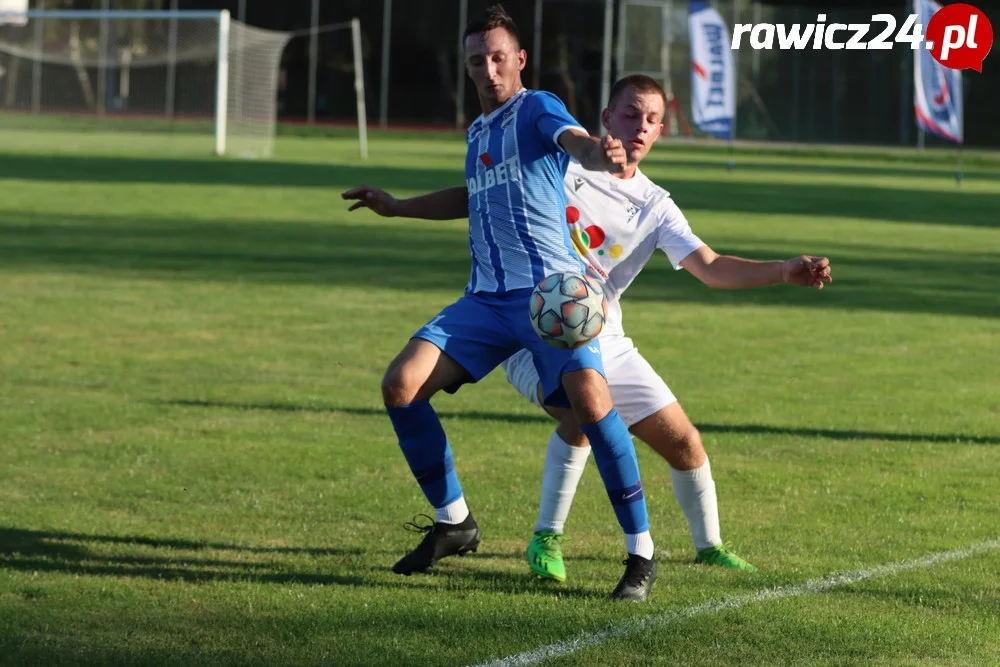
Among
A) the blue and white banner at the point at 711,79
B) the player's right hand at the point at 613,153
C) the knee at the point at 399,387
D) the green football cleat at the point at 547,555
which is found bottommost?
the green football cleat at the point at 547,555

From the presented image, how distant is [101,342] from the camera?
11625 millimetres

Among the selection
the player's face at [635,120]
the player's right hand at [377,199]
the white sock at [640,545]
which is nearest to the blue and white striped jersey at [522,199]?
the player's face at [635,120]

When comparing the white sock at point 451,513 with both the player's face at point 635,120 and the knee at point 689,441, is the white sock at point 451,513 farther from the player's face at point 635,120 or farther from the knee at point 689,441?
the player's face at point 635,120

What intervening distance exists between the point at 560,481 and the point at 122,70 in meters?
49.3

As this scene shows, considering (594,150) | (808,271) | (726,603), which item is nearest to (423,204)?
(594,150)

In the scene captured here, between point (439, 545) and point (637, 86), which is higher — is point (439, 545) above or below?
below

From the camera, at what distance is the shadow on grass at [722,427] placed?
28.9 feet

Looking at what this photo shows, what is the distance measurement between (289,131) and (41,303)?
4197cm

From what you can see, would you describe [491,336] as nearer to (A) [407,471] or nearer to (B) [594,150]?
(B) [594,150]

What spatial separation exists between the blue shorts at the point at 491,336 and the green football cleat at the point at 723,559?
87 centimetres

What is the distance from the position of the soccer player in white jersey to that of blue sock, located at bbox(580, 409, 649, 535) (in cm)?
25

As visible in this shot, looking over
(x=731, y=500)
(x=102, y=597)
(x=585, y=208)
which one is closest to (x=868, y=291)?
(x=731, y=500)

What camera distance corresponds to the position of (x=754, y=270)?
5746 mm

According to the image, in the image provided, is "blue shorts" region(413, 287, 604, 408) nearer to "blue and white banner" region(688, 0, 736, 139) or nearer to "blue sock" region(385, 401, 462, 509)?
"blue sock" region(385, 401, 462, 509)
